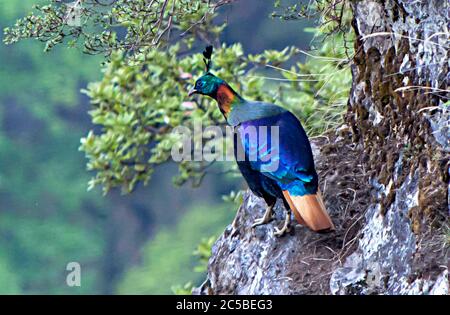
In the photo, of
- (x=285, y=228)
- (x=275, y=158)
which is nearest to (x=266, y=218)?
(x=285, y=228)

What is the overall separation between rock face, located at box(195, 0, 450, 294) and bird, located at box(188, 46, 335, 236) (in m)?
0.15

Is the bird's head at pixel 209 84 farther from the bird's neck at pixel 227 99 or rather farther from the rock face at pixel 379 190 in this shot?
the rock face at pixel 379 190

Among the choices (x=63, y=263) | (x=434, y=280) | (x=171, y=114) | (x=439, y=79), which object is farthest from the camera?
(x=63, y=263)

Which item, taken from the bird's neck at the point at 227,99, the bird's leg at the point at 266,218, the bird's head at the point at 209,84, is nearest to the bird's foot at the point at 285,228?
the bird's leg at the point at 266,218

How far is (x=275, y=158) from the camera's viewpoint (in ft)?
15.6

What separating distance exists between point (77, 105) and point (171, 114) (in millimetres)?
5354

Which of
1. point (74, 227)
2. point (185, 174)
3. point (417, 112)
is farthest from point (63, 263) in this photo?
point (417, 112)

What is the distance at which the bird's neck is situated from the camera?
5023mm

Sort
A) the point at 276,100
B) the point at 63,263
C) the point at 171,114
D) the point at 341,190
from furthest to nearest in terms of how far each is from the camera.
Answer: the point at 63,263 → the point at 171,114 → the point at 276,100 → the point at 341,190

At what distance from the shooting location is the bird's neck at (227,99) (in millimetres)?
5023

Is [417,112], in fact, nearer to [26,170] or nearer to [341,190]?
[341,190]

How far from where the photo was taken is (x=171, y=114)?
786 cm

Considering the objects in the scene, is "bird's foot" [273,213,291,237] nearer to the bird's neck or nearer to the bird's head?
the bird's neck

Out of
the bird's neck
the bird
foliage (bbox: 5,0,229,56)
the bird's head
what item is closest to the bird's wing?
the bird
